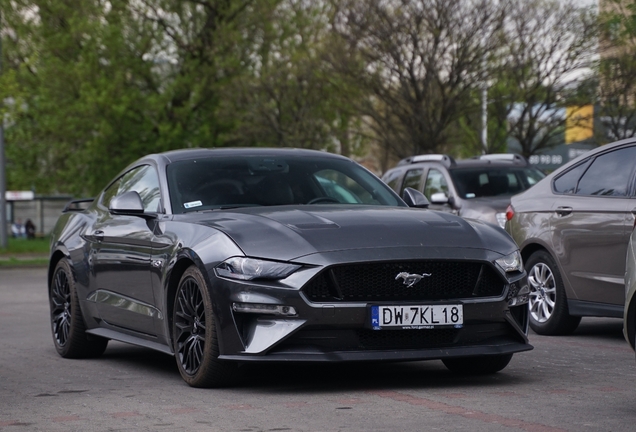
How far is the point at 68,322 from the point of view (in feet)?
31.0

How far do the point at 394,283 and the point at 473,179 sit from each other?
10.6 metres

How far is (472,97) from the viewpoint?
30.5 metres

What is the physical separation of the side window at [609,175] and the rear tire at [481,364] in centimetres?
266

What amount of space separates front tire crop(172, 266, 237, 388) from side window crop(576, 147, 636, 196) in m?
3.97

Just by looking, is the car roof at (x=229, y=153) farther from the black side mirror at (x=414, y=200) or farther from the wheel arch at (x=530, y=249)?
the wheel arch at (x=530, y=249)

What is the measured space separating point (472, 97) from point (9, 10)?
47.6 feet

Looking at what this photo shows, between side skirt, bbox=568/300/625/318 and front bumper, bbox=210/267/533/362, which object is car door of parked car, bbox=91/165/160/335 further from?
side skirt, bbox=568/300/625/318

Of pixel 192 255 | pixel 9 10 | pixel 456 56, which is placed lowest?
Result: pixel 192 255

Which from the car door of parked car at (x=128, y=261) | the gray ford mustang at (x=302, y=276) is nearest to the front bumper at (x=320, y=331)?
the gray ford mustang at (x=302, y=276)

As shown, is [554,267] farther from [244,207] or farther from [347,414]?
[347,414]

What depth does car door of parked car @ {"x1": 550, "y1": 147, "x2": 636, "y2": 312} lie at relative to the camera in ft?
31.5

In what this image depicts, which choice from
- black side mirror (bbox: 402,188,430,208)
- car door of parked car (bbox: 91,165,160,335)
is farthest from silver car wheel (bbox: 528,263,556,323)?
car door of parked car (bbox: 91,165,160,335)


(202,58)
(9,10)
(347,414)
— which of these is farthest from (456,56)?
(347,414)

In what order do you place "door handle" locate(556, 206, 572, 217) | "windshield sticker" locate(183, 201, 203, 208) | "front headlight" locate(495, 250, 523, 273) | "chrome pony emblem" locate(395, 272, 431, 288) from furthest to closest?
1. "door handle" locate(556, 206, 572, 217)
2. "windshield sticker" locate(183, 201, 203, 208)
3. "front headlight" locate(495, 250, 523, 273)
4. "chrome pony emblem" locate(395, 272, 431, 288)
